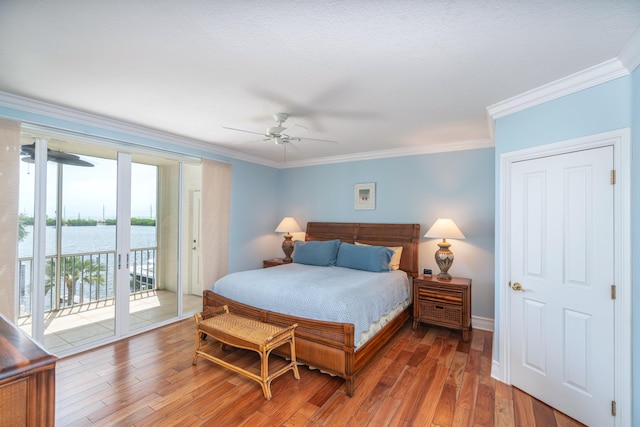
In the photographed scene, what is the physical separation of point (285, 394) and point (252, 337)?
21.1 inches

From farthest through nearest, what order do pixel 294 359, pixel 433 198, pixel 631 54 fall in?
pixel 433 198, pixel 294 359, pixel 631 54

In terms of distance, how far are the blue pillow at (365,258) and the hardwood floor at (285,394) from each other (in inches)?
41.5

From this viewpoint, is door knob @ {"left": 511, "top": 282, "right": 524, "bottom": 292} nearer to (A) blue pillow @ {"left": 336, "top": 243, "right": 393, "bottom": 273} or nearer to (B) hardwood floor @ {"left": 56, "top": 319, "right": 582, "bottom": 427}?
(B) hardwood floor @ {"left": 56, "top": 319, "right": 582, "bottom": 427}

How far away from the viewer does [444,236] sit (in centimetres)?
368

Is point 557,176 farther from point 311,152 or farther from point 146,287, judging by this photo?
point 146,287

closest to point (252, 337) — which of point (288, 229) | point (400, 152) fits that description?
point (288, 229)

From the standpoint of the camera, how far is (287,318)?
2795mm

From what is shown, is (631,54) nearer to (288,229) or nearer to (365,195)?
(365,195)

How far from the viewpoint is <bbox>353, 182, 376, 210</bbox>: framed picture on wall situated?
477 cm

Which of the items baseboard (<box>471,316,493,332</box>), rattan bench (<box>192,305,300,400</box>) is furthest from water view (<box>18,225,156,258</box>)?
baseboard (<box>471,316,493,332</box>)

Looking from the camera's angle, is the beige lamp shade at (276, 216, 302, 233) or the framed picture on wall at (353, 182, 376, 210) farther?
the beige lamp shade at (276, 216, 302, 233)

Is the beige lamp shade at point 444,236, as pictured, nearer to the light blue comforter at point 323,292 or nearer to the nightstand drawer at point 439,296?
the nightstand drawer at point 439,296

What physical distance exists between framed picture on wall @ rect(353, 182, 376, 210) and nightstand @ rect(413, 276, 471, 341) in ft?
4.94

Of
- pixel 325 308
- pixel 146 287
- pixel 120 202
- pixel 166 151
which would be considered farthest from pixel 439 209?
pixel 146 287
